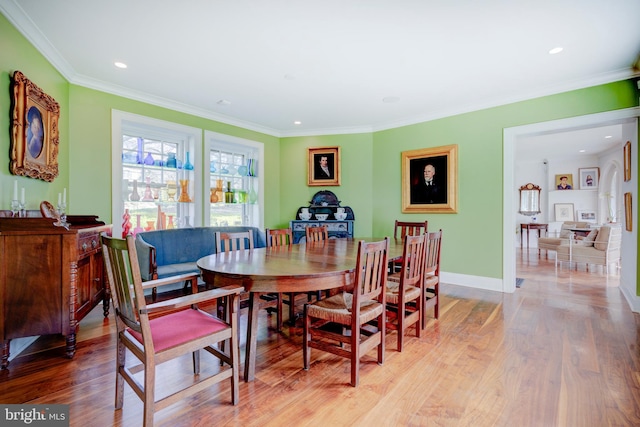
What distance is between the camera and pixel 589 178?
25.1 ft

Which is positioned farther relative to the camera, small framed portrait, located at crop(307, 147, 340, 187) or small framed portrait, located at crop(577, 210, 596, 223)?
small framed portrait, located at crop(577, 210, 596, 223)

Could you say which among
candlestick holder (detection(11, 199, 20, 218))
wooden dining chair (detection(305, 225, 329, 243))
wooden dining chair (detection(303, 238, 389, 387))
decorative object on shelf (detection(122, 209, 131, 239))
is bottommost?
wooden dining chair (detection(303, 238, 389, 387))

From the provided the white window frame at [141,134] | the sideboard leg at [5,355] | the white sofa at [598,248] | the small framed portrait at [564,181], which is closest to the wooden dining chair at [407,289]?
the sideboard leg at [5,355]

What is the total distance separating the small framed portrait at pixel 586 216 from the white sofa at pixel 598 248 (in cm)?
304

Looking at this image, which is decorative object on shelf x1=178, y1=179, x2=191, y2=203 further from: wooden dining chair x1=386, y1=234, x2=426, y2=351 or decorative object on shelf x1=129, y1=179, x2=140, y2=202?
wooden dining chair x1=386, y1=234, x2=426, y2=351

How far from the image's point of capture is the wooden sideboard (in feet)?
6.44

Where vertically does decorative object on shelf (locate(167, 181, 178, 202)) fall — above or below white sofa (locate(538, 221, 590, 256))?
above

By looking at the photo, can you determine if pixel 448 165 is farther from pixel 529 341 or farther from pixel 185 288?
pixel 185 288

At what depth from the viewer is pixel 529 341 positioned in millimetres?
2422

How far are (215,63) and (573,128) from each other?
4.17 m

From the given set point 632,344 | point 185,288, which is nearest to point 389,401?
point 632,344

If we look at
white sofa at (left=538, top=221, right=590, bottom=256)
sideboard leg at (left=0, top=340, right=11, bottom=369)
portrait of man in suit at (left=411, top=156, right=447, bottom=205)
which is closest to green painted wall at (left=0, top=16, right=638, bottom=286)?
portrait of man in suit at (left=411, top=156, right=447, bottom=205)

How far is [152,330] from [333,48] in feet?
8.57

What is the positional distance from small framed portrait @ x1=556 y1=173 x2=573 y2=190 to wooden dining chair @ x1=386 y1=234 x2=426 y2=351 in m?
7.97
